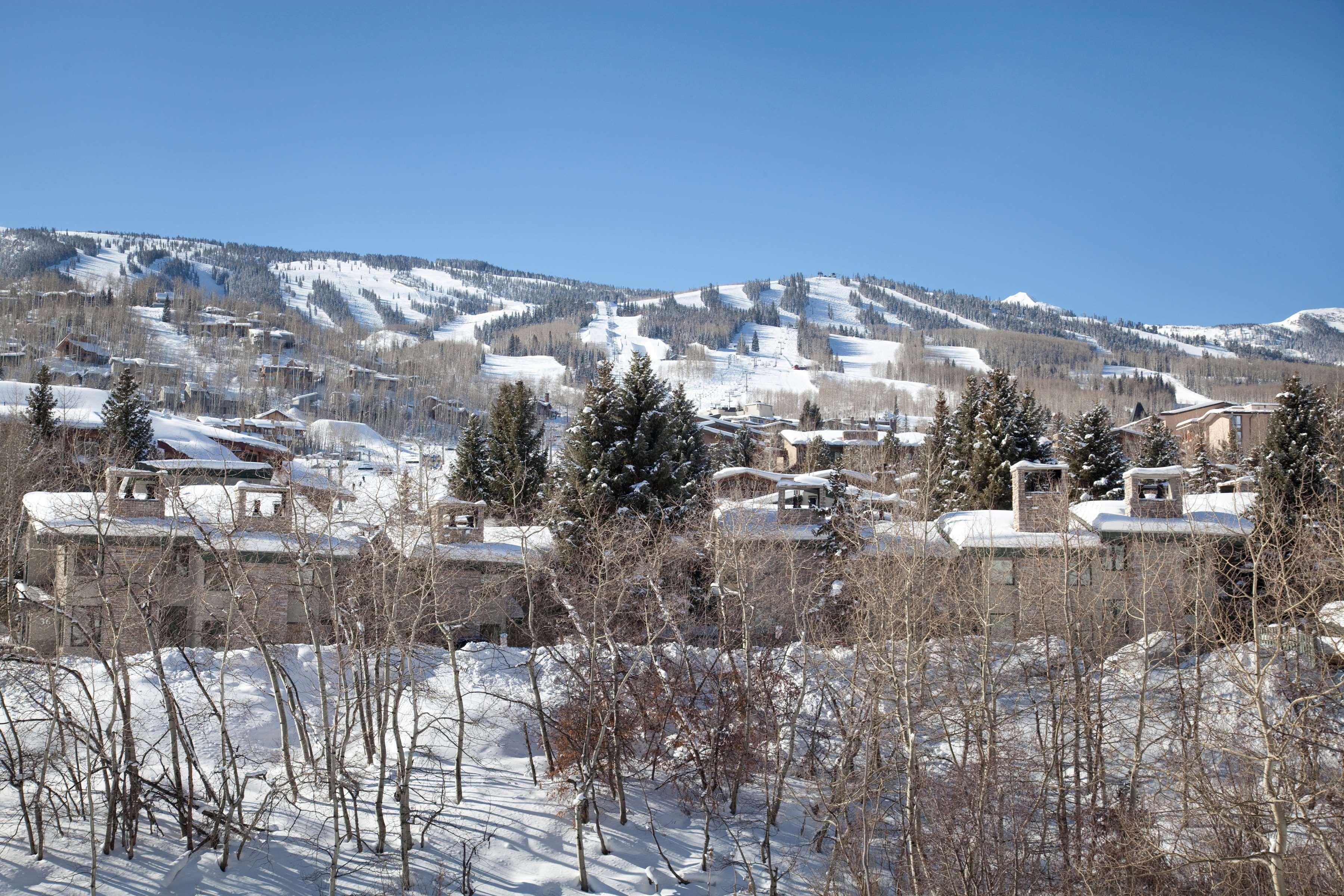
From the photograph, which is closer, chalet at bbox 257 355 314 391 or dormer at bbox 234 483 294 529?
dormer at bbox 234 483 294 529

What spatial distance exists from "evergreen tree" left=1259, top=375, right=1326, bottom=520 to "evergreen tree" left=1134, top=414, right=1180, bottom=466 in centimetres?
1333

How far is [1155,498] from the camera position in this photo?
3144 centimetres

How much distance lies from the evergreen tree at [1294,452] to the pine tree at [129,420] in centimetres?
4441

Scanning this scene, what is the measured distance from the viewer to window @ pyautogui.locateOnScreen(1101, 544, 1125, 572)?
96.1ft

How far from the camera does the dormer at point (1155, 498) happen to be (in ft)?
99.6

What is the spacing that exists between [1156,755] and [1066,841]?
22.8 feet

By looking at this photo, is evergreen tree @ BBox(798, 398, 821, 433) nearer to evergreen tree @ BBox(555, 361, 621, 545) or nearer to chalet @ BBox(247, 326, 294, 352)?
evergreen tree @ BBox(555, 361, 621, 545)

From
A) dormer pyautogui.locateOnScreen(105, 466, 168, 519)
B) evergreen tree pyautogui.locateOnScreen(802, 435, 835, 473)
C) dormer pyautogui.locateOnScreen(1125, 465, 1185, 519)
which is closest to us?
dormer pyautogui.locateOnScreen(105, 466, 168, 519)

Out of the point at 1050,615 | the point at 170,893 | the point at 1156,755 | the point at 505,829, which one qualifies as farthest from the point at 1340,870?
the point at 170,893

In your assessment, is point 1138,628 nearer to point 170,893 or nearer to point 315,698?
point 315,698

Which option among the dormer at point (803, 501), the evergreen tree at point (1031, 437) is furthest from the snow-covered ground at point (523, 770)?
the evergreen tree at point (1031, 437)

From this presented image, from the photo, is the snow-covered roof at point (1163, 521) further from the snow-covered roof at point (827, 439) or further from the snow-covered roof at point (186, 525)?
the snow-covered roof at point (827, 439)

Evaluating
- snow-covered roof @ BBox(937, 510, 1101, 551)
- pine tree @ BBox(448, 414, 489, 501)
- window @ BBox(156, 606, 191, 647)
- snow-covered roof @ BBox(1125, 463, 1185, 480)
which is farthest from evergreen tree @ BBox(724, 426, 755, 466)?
window @ BBox(156, 606, 191, 647)

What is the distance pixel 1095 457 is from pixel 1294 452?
8.76m
